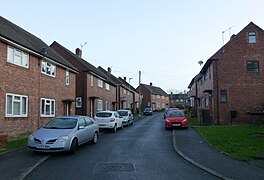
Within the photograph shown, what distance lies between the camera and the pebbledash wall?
13.9 metres

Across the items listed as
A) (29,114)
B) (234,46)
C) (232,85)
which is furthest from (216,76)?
(29,114)

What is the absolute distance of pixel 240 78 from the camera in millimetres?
23281

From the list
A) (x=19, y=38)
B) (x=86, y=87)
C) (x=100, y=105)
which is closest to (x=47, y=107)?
(x=19, y=38)

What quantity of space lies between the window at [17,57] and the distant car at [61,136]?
5.33 m

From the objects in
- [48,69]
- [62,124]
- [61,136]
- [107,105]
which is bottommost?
[61,136]

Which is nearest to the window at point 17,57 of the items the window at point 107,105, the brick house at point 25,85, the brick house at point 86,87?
the brick house at point 25,85

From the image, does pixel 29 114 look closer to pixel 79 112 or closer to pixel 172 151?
A: pixel 172 151

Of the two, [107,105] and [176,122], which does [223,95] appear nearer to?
[176,122]

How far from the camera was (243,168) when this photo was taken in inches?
302

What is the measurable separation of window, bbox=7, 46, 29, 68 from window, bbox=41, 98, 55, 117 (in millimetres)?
3269

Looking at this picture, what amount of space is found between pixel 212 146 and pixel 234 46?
1445 cm

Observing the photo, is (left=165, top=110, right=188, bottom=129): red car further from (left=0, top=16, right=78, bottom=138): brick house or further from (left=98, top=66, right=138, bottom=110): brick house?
(left=98, top=66, right=138, bottom=110): brick house

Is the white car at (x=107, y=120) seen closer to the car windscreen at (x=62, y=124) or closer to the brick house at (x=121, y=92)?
the car windscreen at (x=62, y=124)

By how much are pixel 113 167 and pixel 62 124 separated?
431 centimetres
